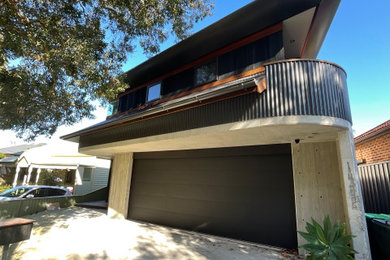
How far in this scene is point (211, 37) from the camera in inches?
276

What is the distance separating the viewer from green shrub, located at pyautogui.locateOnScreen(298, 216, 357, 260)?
3.62 m

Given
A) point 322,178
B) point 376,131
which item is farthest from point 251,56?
point 376,131

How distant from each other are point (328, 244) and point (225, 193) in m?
3.32

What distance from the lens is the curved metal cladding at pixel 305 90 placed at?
4277 millimetres

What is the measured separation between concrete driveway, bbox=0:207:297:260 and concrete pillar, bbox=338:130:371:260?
153 centimetres

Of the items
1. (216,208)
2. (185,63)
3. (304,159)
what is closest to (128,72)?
(185,63)

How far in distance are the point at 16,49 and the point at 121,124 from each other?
Result: 12.3 ft

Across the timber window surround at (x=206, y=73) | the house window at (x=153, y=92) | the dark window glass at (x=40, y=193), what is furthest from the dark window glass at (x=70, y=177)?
the timber window surround at (x=206, y=73)

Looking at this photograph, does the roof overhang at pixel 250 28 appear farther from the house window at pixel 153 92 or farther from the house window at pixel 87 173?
the house window at pixel 87 173

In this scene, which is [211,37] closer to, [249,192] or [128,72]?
[128,72]

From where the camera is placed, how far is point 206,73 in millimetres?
7645

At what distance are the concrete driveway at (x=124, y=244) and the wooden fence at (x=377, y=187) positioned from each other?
145 inches

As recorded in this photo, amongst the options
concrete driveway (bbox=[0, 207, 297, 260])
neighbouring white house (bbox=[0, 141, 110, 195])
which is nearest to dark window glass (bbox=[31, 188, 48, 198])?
concrete driveway (bbox=[0, 207, 297, 260])

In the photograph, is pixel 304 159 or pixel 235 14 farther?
pixel 235 14
